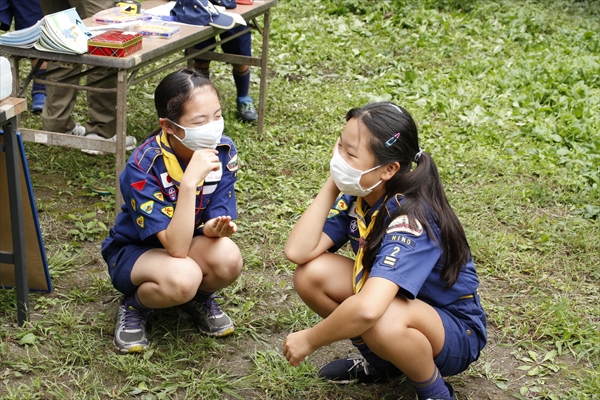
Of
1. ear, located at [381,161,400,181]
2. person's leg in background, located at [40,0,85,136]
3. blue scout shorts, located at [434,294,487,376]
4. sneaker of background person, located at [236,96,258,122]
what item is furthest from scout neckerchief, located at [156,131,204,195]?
sneaker of background person, located at [236,96,258,122]

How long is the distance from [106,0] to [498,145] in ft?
8.97

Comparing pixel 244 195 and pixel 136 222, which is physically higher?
pixel 136 222

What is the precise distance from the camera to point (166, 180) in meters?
2.56

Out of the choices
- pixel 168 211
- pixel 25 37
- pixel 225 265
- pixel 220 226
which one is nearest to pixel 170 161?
pixel 168 211

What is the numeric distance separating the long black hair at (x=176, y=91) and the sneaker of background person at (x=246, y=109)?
102 inches

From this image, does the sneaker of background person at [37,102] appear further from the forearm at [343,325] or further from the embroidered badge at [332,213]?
the forearm at [343,325]

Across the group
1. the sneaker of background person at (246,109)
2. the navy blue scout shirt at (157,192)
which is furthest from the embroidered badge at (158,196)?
the sneaker of background person at (246,109)

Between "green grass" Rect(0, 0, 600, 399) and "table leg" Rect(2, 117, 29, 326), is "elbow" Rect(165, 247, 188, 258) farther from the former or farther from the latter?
"table leg" Rect(2, 117, 29, 326)

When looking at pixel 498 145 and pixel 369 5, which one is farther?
pixel 369 5

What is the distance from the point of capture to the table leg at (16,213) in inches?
97.0

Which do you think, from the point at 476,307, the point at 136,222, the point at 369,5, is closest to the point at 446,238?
the point at 476,307

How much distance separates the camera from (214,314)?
2.78 m

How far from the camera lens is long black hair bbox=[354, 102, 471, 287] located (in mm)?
2232

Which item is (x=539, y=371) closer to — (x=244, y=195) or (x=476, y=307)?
(x=476, y=307)
